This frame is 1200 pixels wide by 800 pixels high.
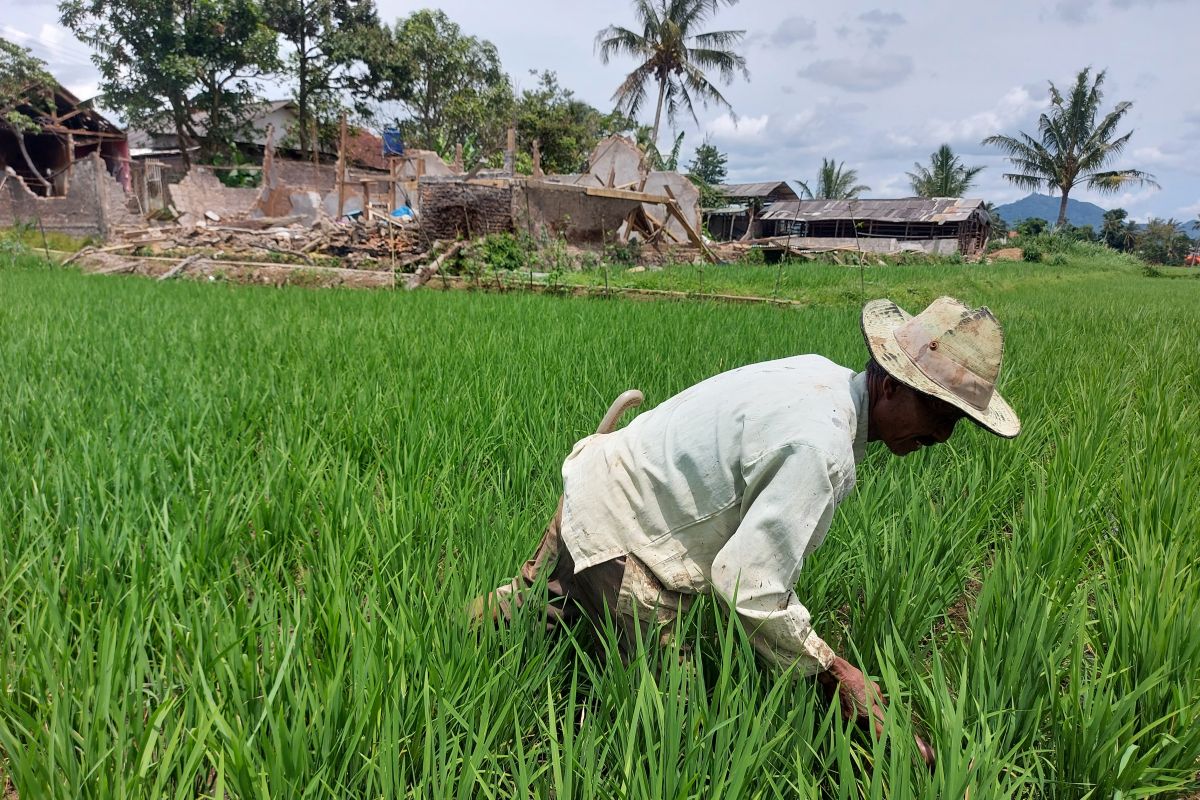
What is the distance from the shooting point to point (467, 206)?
10469mm

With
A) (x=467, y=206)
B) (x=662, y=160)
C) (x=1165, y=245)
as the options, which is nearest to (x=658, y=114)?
(x=662, y=160)

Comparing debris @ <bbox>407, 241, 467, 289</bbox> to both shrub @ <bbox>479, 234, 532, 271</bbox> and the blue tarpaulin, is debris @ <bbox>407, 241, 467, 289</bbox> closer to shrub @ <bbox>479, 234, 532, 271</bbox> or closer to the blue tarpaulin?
shrub @ <bbox>479, 234, 532, 271</bbox>

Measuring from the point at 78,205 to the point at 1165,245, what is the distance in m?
44.6

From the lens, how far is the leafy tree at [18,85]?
17094 mm

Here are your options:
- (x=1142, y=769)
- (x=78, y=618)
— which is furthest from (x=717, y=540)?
(x=78, y=618)

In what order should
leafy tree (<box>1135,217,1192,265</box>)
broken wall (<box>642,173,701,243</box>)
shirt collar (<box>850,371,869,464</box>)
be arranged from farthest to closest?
leafy tree (<box>1135,217,1192,265</box>), broken wall (<box>642,173,701,243</box>), shirt collar (<box>850,371,869,464</box>)

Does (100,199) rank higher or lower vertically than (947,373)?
higher

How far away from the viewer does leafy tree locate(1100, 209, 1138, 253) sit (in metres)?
37.4

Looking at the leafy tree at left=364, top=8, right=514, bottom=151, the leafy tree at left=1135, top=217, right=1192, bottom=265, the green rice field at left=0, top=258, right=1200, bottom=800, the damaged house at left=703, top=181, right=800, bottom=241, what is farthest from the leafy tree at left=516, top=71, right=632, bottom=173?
the leafy tree at left=1135, top=217, right=1192, bottom=265

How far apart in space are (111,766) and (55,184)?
75.9 ft

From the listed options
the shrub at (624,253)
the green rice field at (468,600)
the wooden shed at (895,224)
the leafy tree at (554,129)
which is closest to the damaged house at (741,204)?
the wooden shed at (895,224)

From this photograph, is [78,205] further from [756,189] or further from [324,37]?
[756,189]

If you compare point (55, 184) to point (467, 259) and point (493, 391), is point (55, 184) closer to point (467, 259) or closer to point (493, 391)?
point (467, 259)

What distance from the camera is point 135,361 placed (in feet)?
11.2
